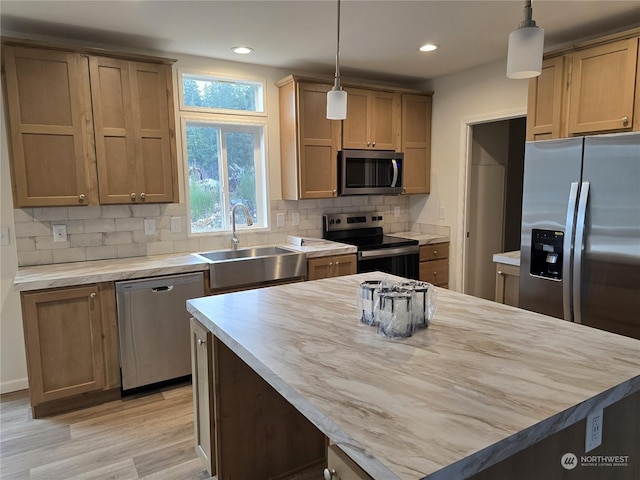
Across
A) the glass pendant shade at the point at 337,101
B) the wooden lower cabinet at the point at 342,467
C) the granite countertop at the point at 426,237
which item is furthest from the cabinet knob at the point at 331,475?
the granite countertop at the point at 426,237

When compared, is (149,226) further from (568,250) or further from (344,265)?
(568,250)

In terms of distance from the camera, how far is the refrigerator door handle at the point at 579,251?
249 centimetres

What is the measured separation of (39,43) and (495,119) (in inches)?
139

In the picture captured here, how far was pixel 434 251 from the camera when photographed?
14.0 ft

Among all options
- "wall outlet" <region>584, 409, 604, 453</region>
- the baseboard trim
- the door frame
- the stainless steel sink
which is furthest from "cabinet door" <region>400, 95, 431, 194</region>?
the baseboard trim

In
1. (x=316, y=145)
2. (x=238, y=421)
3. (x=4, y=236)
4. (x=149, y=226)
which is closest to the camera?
(x=238, y=421)

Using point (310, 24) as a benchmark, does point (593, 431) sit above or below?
below

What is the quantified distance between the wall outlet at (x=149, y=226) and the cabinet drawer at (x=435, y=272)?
2.50 meters

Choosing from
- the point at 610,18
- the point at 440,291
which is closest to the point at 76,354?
the point at 440,291

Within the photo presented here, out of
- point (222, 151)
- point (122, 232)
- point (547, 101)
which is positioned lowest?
point (122, 232)

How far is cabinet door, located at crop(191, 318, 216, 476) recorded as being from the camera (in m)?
1.88

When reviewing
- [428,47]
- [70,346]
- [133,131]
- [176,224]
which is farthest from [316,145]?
[70,346]

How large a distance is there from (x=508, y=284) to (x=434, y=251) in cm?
112

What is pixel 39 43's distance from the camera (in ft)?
8.84
